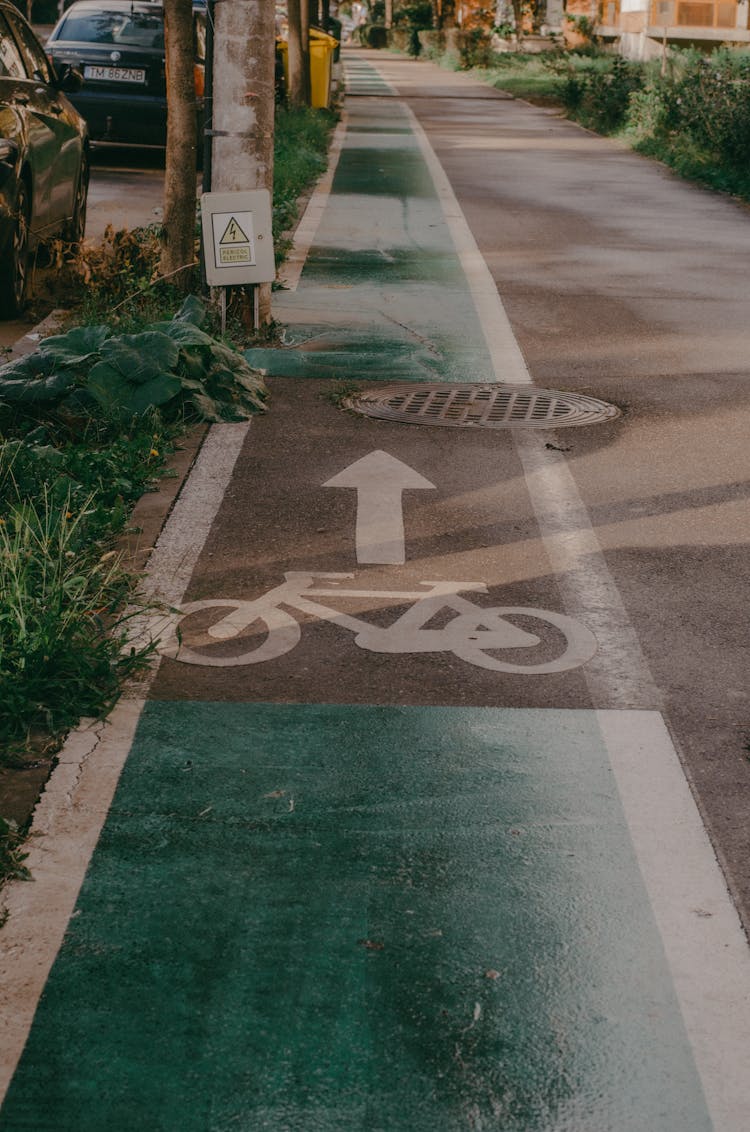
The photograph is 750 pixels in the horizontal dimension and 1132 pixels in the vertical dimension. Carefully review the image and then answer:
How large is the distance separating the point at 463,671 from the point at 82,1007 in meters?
2.02

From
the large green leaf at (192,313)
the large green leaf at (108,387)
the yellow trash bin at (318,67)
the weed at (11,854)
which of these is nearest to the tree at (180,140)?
the large green leaf at (192,313)

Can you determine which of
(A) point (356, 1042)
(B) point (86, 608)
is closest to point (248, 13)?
(B) point (86, 608)

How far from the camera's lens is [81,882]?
137 inches

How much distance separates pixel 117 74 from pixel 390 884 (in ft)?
56.0

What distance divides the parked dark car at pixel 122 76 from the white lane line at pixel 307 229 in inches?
75.5

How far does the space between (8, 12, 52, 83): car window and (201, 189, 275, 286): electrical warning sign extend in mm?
2764

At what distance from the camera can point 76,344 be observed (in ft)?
25.2

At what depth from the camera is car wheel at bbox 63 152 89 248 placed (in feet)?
39.1

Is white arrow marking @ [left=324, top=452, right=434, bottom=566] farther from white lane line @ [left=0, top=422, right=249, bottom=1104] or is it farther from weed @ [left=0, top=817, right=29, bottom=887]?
weed @ [left=0, top=817, right=29, bottom=887]


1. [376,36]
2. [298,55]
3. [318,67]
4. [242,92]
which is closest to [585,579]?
[242,92]

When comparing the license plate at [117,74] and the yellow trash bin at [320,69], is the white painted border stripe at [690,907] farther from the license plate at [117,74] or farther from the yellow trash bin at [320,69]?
the yellow trash bin at [320,69]

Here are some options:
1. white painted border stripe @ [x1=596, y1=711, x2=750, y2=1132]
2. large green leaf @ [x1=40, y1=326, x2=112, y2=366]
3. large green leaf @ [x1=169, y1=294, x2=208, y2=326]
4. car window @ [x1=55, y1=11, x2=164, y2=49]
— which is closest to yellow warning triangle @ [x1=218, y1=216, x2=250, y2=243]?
large green leaf @ [x1=169, y1=294, x2=208, y2=326]

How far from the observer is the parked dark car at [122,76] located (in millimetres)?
18797

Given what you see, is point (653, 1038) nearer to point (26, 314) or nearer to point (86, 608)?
point (86, 608)
